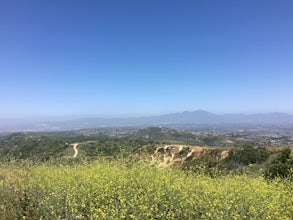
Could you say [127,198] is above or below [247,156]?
above

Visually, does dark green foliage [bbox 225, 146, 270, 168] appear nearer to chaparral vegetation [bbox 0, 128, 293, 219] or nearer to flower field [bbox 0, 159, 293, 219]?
chaparral vegetation [bbox 0, 128, 293, 219]

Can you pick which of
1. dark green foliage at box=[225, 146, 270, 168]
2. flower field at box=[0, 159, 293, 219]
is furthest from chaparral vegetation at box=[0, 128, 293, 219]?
dark green foliage at box=[225, 146, 270, 168]

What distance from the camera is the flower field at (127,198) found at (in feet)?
18.5

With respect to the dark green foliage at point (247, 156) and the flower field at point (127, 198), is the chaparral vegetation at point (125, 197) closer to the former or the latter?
the flower field at point (127, 198)

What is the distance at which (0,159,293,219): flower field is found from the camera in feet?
18.5

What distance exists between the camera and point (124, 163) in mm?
9281

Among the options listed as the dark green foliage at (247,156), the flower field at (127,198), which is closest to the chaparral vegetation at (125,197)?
the flower field at (127,198)

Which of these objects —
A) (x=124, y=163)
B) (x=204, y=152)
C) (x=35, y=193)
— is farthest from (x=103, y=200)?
(x=204, y=152)

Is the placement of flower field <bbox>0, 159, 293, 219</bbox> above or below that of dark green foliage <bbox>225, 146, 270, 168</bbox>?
above

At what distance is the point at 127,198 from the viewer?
6.24 meters

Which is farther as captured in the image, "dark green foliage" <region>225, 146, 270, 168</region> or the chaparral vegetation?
"dark green foliage" <region>225, 146, 270, 168</region>

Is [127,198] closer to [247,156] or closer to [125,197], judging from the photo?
[125,197]

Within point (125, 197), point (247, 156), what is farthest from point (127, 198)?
point (247, 156)

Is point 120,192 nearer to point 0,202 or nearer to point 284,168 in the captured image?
point 0,202
